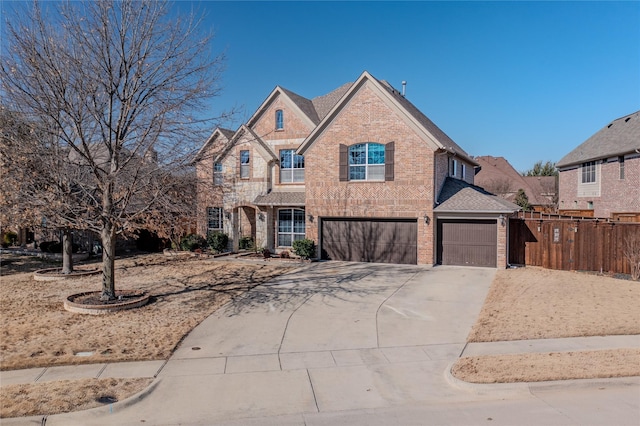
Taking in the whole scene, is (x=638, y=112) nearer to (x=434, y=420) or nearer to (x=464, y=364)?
(x=464, y=364)

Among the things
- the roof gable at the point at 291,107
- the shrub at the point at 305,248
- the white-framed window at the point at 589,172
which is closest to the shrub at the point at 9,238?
the roof gable at the point at 291,107

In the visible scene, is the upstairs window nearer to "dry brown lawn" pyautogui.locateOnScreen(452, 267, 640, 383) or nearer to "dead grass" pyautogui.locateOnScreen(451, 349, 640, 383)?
"dry brown lawn" pyautogui.locateOnScreen(452, 267, 640, 383)

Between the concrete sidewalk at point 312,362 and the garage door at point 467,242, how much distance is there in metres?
4.70

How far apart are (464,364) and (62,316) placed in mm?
9921

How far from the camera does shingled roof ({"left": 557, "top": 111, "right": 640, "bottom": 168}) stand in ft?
93.4

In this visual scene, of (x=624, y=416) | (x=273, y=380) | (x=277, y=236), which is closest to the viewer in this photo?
(x=624, y=416)

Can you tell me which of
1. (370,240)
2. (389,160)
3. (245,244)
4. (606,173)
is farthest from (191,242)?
(606,173)

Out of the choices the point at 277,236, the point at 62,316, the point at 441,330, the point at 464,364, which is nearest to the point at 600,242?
the point at 441,330

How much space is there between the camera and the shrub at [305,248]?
19.8m

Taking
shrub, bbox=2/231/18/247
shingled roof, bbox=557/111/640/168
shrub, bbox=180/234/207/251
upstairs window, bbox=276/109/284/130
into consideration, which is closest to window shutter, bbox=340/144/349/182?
upstairs window, bbox=276/109/284/130

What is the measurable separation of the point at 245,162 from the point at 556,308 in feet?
55.3

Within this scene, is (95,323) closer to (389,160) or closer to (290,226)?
(290,226)

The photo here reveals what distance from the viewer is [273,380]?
24.0 ft

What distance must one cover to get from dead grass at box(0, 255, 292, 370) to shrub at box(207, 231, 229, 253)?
12.6 ft
